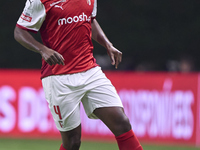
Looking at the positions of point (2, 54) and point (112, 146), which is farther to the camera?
point (2, 54)

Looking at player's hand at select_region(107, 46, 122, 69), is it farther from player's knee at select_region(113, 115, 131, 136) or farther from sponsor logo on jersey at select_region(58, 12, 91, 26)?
player's knee at select_region(113, 115, 131, 136)

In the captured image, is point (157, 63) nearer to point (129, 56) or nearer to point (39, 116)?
point (129, 56)

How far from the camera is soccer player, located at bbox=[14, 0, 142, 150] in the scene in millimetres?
4320

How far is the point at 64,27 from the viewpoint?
4.40 metres

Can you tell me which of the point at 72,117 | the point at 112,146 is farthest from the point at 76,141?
the point at 112,146

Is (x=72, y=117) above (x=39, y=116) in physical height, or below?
above

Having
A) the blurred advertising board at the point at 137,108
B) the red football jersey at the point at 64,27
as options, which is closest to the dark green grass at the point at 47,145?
the blurred advertising board at the point at 137,108

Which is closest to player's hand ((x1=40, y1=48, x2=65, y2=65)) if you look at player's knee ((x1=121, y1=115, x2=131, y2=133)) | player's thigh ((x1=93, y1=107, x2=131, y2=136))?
player's thigh ((x1=93, y1=107, x2=131, y2=136))

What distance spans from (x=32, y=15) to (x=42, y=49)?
31 cm

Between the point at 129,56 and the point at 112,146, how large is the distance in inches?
212

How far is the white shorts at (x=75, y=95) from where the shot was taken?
4.44m

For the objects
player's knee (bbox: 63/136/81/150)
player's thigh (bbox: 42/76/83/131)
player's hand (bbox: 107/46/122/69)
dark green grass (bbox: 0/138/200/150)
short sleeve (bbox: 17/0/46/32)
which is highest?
short sleeve (bbox: 17/0/46/32)

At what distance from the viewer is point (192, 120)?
338 inches

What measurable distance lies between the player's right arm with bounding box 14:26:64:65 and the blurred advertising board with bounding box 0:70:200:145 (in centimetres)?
454
